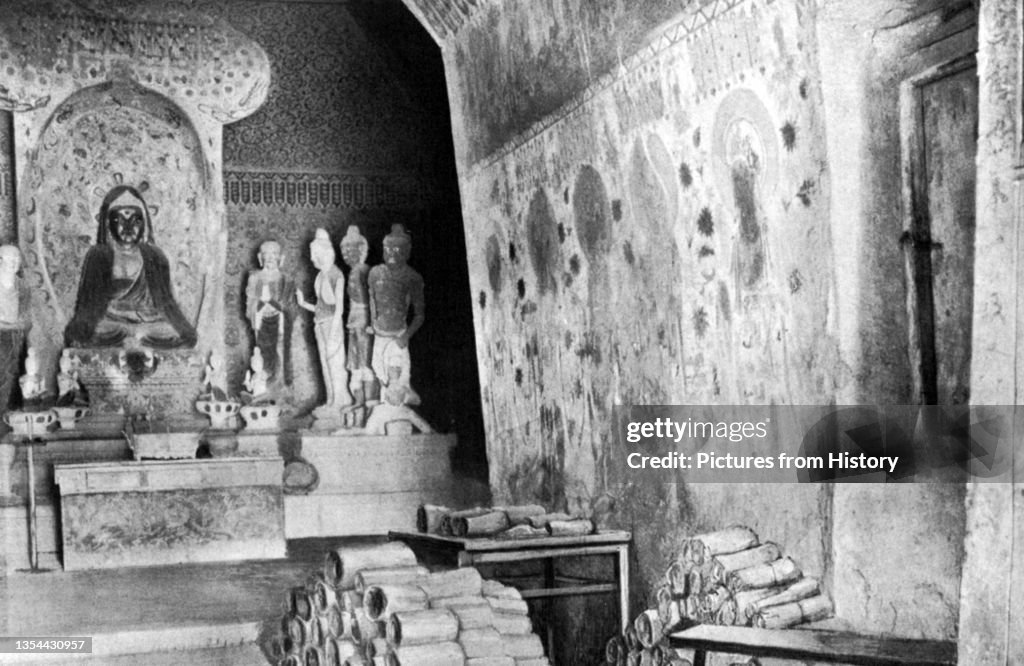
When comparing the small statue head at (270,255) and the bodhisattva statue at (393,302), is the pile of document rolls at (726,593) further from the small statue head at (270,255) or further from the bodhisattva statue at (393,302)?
the small statue head at (270,255)

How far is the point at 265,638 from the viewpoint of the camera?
831 centimetres

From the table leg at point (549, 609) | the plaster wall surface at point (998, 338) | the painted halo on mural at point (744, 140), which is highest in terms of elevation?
the painted halo on mural at point (744, 140)

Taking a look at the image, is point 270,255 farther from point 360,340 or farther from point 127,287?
point 127,287

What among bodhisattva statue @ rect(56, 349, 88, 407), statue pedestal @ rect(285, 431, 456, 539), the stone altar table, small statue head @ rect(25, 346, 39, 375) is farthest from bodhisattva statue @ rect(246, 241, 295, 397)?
small statue head @ rect(25, 346, 39, 375)

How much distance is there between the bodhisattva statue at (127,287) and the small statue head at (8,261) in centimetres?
76

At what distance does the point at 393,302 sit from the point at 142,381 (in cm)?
240

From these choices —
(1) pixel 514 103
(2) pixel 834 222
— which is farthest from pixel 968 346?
(1) pixel 514 103

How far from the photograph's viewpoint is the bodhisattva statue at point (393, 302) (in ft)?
41.9

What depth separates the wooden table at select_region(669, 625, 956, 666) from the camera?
4618 millimetres

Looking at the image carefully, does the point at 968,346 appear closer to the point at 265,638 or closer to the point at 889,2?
the point at 889,2

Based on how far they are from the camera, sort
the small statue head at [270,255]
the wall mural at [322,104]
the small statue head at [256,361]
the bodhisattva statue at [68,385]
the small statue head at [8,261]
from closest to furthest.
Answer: the small statue head at [8,261], the bodhisattva statue at [68,385], the small statue head at [256,361], the small statue head at [270,255], the wall mural at [322,104]

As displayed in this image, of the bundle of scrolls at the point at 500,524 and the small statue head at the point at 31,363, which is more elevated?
the small statue head at the point at 31,363

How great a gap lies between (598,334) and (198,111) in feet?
19.7

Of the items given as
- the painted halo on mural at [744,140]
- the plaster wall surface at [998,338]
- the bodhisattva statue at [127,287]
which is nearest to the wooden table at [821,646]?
the plaster wall surface at [998,338]
